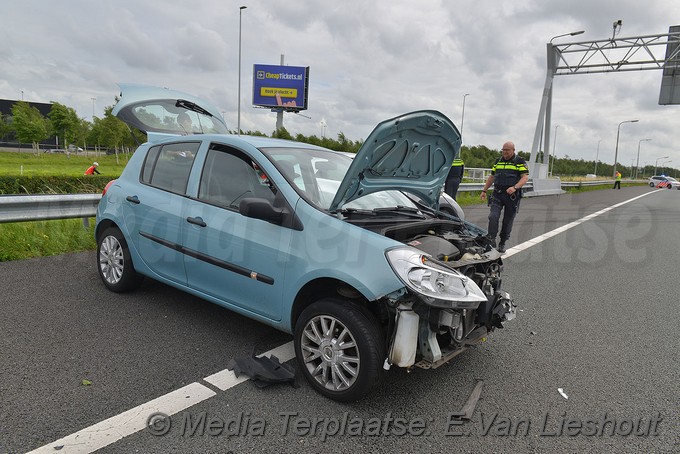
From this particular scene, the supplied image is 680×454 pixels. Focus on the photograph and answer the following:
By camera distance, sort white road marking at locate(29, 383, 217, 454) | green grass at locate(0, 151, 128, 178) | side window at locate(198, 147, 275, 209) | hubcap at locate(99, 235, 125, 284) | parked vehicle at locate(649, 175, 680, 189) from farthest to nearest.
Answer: parked vehicle at locate(649, 175, 680, 189) < green grass at locate(0, 151, 128, 178) < hubcap at locate(99, 235, 125, 284) < side window at locate(198, 147, 275, 209) < white road marking at locate(29, 383, 217, 454)

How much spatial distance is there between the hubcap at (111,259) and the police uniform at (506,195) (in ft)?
19.5

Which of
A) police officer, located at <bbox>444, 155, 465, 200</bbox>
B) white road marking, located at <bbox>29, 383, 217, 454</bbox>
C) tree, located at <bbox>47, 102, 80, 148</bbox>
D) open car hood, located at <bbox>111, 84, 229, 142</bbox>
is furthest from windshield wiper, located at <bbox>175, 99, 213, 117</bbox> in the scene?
tree, located at <bbox>47, 102, 80, 148</bbox>

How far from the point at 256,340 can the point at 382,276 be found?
1.50 m

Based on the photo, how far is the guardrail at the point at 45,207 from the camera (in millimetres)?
5777

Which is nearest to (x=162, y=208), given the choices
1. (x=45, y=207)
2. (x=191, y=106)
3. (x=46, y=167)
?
(x=191, y=106)

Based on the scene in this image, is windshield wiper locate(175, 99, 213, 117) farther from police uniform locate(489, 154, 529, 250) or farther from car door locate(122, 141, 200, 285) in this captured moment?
police uniform locate(489, 154, 529, 250)

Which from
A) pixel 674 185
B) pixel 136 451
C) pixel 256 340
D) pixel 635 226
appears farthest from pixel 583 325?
pixel 674 185

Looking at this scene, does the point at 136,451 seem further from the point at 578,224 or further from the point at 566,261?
the point at 578,224

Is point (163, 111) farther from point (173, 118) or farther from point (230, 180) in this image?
point (230, 180)

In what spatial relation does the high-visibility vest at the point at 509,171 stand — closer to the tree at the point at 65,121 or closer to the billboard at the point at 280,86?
the billboard at the point at 280,86

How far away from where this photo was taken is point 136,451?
2.35m

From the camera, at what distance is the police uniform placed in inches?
321

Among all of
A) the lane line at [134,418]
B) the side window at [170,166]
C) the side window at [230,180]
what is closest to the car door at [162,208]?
the side window at [170,166]

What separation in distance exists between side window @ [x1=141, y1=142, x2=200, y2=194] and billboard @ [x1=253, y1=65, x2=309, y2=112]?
138 feet
